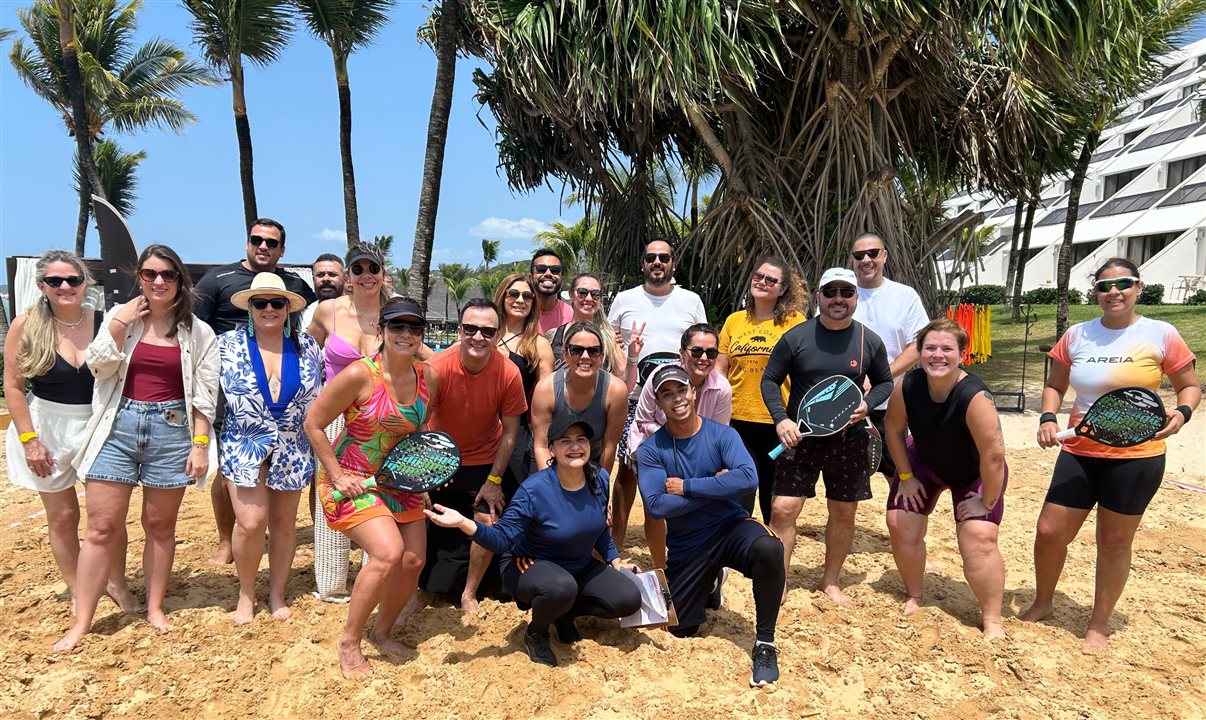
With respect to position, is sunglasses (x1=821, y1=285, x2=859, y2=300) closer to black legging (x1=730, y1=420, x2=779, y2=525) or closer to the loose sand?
black legging (x1=730, y1=420, x2=779, y2=525)

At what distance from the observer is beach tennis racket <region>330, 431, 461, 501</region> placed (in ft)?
9.19

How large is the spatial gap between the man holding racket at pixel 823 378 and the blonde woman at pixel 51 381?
296 cm

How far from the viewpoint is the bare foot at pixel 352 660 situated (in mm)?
2824

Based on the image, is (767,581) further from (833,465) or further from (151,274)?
(151,274)

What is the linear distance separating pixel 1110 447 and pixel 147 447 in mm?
4008

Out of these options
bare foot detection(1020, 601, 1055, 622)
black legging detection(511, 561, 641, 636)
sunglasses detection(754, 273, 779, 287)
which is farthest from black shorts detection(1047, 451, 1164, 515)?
black legging detection(511, 561, 641, 636)

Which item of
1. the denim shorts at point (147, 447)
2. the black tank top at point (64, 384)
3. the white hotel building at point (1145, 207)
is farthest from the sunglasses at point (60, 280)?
the white hotel building at point (1145, 207)

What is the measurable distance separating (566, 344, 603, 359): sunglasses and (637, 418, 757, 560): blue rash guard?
0.45 metres

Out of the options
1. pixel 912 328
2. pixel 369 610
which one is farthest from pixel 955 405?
pixel 369 610

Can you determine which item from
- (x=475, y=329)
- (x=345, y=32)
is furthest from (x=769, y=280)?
(x=345, y=32)

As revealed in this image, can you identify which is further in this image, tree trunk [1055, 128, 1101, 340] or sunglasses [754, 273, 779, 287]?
tree trunk [1055, 128, 1101, 340]

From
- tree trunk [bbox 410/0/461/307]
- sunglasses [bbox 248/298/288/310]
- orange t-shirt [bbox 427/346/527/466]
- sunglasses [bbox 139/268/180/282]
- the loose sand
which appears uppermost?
tree trunk [bbox 410/0/461/307]

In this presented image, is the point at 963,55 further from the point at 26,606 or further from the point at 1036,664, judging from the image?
the point at 26,606

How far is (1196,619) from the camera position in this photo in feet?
11.5
